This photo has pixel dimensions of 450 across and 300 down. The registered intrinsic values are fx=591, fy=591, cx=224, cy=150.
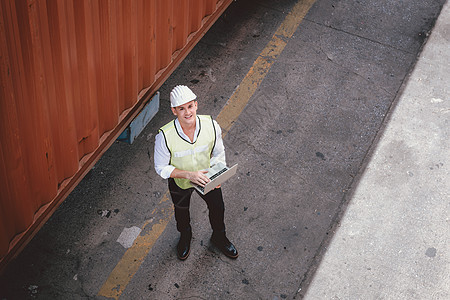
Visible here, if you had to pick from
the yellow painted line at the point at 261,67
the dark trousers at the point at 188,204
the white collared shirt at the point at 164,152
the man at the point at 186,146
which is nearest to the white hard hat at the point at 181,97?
the man at the point at 186,146

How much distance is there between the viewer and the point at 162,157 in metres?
4.27

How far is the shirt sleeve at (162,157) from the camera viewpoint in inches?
166

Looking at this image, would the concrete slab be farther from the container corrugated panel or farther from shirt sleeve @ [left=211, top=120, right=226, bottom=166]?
the container corrugated panel

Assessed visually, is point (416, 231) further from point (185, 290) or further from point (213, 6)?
point (213, 6)

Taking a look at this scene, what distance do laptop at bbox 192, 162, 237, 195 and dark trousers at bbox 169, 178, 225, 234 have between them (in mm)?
193

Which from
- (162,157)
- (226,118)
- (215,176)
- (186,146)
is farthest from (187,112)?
(226,118)

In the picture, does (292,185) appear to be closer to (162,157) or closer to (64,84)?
(162,157)

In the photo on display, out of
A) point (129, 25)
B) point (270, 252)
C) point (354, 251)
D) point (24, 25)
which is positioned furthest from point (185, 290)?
point (24, 25)

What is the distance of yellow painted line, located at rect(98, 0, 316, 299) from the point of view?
16.3ft

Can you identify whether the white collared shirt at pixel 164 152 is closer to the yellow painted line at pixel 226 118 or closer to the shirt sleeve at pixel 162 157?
the shirt sleeve at pixel 162 157

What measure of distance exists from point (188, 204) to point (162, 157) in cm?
63

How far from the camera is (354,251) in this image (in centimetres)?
531

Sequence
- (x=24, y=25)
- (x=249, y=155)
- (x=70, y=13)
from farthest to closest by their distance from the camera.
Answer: (x=249, y=155)
(x=70, y=13)
(x=24, y=25)

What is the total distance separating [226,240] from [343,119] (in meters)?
2.09
